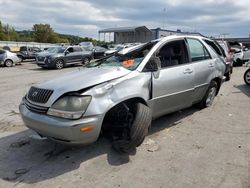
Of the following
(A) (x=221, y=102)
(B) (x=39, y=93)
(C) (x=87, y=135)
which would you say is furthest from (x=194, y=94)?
(B) (x=39, y=93)

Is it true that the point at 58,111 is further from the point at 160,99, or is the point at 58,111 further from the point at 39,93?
the point at 160,99

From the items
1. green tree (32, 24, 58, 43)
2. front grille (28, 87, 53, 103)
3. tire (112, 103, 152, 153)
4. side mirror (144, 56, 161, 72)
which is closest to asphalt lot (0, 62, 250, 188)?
tire (112, 103, 152, 153)

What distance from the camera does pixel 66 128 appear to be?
11.1 ft

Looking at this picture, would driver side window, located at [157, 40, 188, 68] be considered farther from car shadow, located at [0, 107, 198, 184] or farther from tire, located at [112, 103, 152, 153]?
car shadow, located at [0, 107, 198, 184]

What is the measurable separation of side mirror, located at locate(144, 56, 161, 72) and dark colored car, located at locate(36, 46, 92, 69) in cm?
1505

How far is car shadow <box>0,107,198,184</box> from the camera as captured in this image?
3.52 m

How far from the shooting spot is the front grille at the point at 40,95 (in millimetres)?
3662

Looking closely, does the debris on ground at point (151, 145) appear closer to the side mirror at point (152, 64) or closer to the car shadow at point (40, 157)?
the car shadow at point (40, 157)

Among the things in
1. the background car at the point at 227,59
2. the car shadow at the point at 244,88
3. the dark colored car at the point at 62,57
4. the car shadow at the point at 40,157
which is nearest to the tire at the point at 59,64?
the dark colored car at the point at 62,57

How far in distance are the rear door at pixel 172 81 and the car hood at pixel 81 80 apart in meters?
0.69

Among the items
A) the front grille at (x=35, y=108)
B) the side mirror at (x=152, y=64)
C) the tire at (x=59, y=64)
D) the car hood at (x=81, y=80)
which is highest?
the side mirror at (x=152, y=64)

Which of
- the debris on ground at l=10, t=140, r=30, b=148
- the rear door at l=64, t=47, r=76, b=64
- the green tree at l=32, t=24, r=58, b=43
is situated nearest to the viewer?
the debris on ground at l=10, t=140, r=30, b=148

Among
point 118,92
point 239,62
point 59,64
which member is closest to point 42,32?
point 59,64

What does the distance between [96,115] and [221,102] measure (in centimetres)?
A: 470
